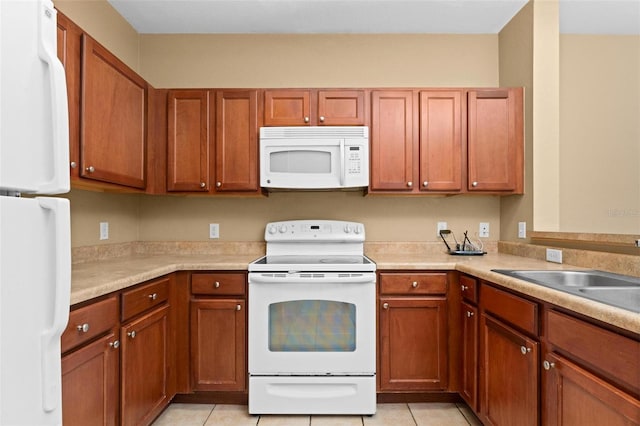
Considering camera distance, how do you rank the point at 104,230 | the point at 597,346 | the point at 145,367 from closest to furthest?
the point at 597,346, the point at 145,367, the point at 104,230

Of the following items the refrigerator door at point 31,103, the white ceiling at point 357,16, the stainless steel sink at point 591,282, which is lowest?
the stainless steel sink at point 591,282

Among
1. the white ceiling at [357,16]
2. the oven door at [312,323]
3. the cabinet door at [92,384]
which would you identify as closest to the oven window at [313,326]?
the oven door at [312,323]

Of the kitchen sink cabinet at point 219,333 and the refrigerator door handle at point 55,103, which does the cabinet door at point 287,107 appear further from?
the refrigerator door handle at point 55,103

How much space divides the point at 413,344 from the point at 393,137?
135 cm

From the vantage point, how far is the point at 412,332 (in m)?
2.20

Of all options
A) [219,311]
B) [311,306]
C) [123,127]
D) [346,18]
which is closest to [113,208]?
[123,127]

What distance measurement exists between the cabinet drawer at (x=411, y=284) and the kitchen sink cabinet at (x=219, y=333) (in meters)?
0.86

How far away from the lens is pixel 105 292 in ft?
4.85

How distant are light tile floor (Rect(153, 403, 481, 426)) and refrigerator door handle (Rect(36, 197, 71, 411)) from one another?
146 cm

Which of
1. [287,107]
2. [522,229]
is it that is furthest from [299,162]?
[522,229]

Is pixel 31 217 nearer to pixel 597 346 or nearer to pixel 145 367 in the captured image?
pixel 145 367

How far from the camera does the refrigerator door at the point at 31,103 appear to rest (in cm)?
72

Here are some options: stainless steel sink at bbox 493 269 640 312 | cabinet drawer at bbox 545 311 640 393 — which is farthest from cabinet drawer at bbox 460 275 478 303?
cabinet drawer at bbox 545 311 640 393

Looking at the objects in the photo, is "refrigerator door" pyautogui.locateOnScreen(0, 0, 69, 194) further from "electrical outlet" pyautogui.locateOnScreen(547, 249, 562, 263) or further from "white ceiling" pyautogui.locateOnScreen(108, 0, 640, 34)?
"electrical outlet" pyautogui.locateOnScreen(547, 249, 562, 263)
